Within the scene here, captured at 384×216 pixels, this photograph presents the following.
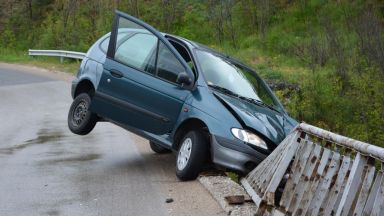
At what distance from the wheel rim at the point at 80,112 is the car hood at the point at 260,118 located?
2.29 metres

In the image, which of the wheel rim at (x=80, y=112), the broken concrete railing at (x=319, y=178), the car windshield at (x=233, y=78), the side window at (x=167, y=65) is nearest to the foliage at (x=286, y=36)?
the car windshield at (x=233, y=78)

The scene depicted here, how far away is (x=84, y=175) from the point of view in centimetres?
787

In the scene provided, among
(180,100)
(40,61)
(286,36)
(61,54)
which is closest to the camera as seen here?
(180,100)

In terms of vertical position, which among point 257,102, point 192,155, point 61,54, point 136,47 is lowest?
point 61,54

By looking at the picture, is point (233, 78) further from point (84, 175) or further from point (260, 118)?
point (84, 175)

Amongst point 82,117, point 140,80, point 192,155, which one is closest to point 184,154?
point 192,155

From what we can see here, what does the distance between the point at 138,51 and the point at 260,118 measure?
2127mm

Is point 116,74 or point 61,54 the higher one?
point 116,74

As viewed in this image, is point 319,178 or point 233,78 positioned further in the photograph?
point 233,78

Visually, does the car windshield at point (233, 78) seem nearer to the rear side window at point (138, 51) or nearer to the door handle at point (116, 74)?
the rear side window at point (138, 51)

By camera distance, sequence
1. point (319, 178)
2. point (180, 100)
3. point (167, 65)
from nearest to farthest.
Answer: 1. point (319, 178)
2. point (180, 100)
3. point (167, 65)

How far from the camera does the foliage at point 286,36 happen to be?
15.9 m

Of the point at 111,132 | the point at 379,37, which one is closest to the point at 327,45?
the point at 379,37

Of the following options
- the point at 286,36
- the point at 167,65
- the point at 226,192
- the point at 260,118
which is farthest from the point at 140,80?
the point at 286,36
